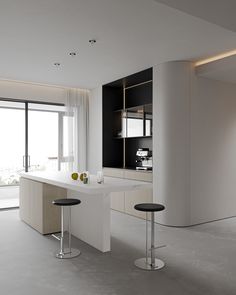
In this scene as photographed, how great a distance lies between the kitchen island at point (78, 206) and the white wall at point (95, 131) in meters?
1.95

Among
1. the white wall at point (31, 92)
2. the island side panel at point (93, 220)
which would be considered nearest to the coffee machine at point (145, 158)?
the island side panel at point (93, 220)

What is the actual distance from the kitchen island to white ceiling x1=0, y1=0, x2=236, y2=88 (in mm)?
1781

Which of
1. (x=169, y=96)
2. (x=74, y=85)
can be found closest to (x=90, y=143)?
(x=74, y=85)

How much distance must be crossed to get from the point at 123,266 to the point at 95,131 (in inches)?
156

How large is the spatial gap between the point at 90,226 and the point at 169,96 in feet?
7.64

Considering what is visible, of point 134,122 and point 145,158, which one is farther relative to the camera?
point 134,122

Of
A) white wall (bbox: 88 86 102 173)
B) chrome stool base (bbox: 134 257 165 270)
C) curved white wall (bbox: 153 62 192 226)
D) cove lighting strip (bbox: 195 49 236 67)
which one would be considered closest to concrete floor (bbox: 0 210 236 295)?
chrome stool base (bbox: 134 257 165 270)

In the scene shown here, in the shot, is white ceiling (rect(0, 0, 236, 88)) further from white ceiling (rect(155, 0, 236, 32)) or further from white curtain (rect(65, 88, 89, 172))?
white curtain (rect(65, 88, 89, 172))

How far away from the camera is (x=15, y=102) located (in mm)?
6238

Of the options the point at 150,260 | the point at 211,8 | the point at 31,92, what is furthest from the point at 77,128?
the point at 211,8

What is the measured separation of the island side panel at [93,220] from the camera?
332 cm

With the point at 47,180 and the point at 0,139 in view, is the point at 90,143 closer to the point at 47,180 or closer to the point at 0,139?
the point at 0,139

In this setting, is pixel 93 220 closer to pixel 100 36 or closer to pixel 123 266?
Result: pixel 123 266

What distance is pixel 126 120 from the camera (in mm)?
5957
